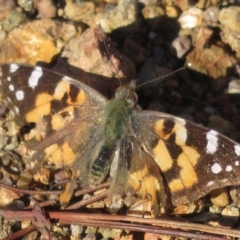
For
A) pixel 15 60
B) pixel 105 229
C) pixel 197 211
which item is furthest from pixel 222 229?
pixel 15 60

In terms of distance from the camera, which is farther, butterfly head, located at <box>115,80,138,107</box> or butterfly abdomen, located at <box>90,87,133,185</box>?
butterfly head, located at <box>115,80,138,107</box>

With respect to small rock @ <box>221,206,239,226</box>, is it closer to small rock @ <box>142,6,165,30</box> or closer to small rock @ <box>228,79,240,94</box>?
small rock @ <box>228,79,240,94</box>

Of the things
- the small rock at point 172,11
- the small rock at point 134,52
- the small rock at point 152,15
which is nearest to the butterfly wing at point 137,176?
the small rock at point 134,52

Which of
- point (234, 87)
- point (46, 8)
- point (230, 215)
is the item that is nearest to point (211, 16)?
point (234, 87)

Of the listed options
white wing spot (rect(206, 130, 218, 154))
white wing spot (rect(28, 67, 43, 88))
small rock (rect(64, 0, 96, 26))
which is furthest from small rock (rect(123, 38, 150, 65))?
white wing spot (rect(206, 130, 218, 154))

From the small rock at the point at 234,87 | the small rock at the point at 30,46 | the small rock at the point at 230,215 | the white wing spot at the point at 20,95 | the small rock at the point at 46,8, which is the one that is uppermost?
the small rock at the point at 46,8

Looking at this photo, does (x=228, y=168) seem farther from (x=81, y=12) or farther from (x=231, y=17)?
(x=81, y=12)

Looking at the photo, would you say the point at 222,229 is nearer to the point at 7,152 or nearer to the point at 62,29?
the point at 7,152

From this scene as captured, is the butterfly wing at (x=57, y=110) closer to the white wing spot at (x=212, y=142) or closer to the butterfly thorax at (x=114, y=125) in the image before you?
the butterfly thorax at (x=114, y=125)
